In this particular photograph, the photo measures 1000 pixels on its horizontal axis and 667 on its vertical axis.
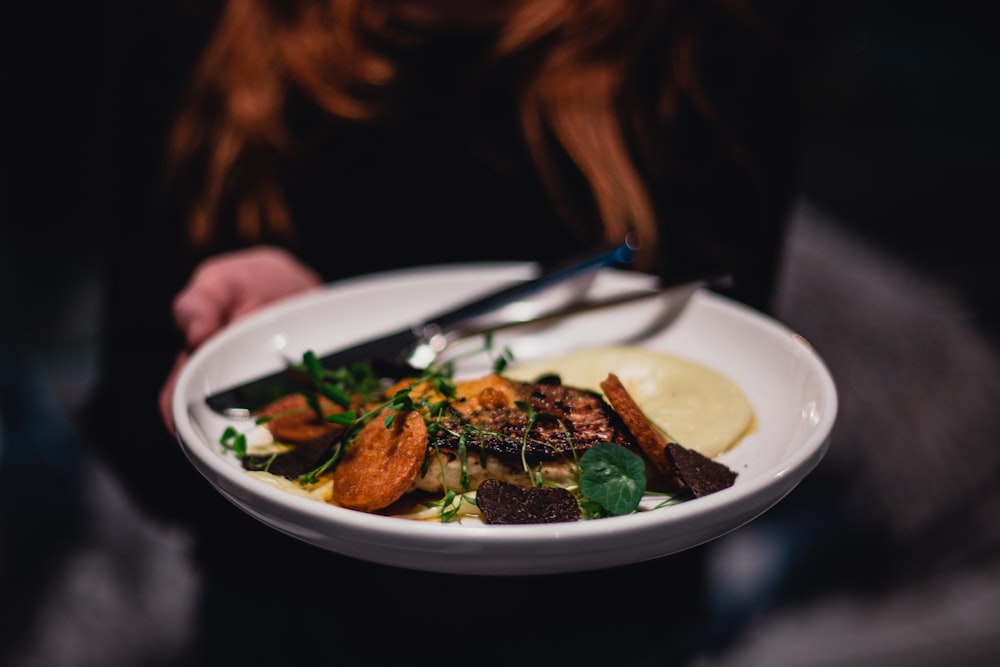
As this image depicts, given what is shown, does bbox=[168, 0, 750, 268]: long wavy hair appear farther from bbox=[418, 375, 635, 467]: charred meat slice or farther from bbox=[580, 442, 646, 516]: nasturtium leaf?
bbox=[580, 442, 646, 516]: nasturtium leaf

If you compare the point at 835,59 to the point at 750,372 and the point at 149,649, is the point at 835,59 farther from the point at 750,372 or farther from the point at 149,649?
the point at 149,649

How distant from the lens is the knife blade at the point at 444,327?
945 millimetres

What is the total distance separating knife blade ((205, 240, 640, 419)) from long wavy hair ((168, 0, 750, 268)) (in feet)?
1.79

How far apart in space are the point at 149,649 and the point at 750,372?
1.27m

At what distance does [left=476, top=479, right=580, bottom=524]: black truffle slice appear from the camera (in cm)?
64

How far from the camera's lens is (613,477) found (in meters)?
0.67

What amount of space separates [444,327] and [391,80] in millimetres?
918

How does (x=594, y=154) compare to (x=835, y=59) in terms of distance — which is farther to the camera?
(x=835, y=59)

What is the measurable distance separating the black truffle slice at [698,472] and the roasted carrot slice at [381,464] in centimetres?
26

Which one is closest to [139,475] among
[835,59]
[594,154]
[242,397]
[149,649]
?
[149,649]

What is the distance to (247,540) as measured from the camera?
1.32 metres

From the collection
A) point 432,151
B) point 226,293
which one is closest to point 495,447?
point 226,293

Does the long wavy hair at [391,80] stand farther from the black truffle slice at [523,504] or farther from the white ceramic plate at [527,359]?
the black truffle slice at [523,504]

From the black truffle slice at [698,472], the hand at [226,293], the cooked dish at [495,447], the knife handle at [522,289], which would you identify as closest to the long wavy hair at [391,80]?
the hand at [226,293]
